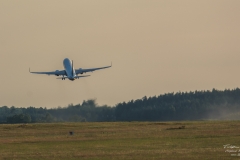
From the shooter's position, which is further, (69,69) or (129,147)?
(69,69)

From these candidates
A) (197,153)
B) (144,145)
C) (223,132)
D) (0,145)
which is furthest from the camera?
(223,132)

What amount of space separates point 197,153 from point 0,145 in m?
27.3

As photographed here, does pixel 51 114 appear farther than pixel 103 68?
Yes

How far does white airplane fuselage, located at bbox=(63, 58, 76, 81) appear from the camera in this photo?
13319cm

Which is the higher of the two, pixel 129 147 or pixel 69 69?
pixel 69 69

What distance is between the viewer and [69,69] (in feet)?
474

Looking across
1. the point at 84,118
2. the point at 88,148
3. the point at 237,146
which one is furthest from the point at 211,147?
the point at 84,118

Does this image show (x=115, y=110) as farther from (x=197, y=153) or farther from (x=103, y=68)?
(x=197, y=153)

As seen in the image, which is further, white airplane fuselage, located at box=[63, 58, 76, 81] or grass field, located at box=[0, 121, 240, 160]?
white airplane fuselage, located at box=[63, 58, 76, 81]

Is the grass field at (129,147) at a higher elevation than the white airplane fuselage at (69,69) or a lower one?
lower

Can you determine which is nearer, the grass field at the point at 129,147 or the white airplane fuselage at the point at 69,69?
the grass field at the point at 129,147

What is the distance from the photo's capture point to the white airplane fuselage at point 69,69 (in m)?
133

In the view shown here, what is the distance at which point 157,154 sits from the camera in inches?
2714

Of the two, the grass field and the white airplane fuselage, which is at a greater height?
the white airplane fuselage
